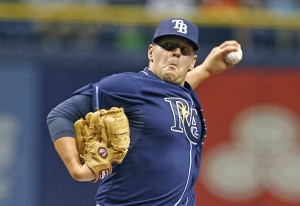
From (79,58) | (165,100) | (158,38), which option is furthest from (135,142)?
(79,58)

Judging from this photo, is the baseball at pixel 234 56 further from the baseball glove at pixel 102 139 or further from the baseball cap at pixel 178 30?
the baseball glove at pixel 102 139

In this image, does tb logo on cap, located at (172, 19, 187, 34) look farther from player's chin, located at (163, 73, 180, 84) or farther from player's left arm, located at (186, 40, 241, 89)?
player's left arm, located at (186, 40, 241, 89)

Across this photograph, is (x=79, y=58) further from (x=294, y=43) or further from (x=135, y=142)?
(x=135, y=142)

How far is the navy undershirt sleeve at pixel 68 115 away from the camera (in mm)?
4586

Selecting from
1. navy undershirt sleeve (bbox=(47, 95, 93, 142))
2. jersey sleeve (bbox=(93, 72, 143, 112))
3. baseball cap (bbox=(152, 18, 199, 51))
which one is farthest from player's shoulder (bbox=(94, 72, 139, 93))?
baseball cap (bbox=(152, 18, 199, 51))

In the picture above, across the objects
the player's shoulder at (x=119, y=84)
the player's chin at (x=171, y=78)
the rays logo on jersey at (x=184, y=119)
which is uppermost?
the player's chin at (x=171, y=78)

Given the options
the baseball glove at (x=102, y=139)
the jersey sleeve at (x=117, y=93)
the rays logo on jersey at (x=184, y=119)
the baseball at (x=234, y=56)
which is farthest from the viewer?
the baseball at (x=234, y=56)

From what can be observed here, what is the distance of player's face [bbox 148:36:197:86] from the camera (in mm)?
4867

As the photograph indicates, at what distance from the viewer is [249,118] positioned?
9.51 m

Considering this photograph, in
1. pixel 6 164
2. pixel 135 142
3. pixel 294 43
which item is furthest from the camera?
pixel 294 43

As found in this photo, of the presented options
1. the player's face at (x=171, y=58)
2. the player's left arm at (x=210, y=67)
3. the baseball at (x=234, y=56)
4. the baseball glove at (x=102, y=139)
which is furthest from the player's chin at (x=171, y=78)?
the player's left arm at (x=210, y=67)

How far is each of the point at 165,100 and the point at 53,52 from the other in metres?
4.51

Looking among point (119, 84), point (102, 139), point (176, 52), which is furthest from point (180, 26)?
point (102, 139)

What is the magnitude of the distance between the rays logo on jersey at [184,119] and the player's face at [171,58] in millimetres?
128
